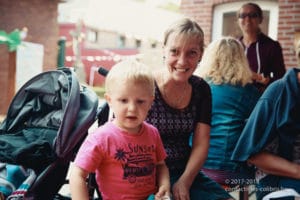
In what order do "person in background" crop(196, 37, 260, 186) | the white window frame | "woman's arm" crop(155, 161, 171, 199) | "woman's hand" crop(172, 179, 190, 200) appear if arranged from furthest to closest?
1. the white window frame
2. "person in background" crop(196, 37, 260, 186)
3. "woman's hand" crop(172, 179, 190, 200)
4. "woman's arm" crop(155, 161, 171, 199)

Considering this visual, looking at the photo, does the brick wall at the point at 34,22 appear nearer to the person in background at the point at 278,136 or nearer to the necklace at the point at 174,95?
the necklace at the point at 174,95

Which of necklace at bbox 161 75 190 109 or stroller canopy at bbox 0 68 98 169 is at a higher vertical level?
necklace at bbox 161 75 190 109

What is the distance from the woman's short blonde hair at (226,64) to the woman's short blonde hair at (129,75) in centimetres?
99

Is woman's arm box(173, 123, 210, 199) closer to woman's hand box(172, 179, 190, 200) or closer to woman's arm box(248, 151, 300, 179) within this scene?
woman's hand box(172, 179, 190, 200)

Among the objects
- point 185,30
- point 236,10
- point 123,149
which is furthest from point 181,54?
point 236,10

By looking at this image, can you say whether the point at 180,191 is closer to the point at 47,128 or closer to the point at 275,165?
the point at 275,165

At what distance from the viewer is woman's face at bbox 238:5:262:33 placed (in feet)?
13.1

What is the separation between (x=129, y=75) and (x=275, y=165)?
0.76 metres

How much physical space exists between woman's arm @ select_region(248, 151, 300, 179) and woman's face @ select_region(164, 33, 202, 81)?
0.53 m

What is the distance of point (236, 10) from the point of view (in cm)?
734

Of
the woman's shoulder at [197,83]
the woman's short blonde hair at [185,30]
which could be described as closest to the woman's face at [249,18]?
the woman's shoulder at [197,83]

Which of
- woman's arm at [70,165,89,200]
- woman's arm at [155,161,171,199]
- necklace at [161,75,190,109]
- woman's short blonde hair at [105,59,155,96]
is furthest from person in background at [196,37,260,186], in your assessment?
woman's arm at [70,165,89,200]

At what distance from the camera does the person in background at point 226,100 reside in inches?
99.7

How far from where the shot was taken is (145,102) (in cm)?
173
